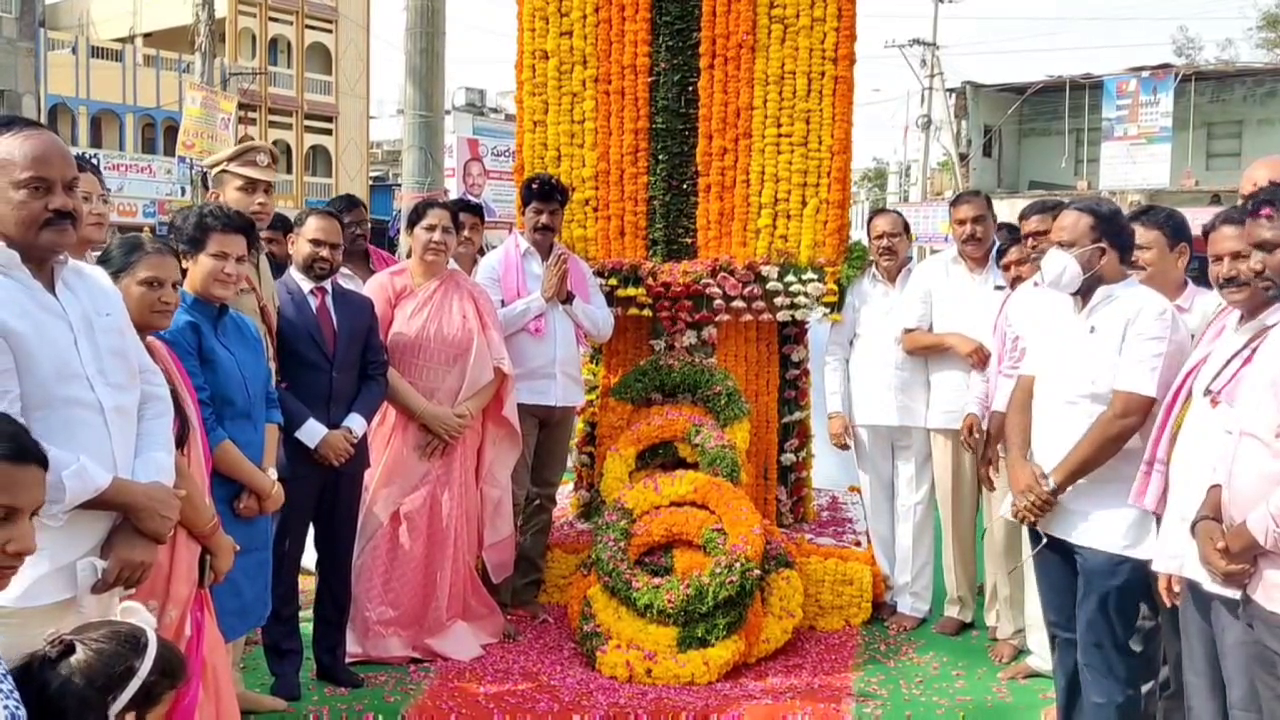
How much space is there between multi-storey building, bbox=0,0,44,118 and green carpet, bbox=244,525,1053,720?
1323cm

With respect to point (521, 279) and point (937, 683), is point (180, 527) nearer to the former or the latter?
point (521, 279)

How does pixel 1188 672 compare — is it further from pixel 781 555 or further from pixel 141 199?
pixel 141 199

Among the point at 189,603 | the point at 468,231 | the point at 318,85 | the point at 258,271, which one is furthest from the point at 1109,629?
the point at 318,85

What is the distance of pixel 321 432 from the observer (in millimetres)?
3861

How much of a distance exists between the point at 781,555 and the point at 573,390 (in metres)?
1.21

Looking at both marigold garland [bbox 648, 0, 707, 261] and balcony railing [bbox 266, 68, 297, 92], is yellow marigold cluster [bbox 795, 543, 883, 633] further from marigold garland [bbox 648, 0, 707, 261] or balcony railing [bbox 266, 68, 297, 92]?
balcony railing [bbox 266, 68, 297, 92]

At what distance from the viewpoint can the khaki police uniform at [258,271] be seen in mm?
3779

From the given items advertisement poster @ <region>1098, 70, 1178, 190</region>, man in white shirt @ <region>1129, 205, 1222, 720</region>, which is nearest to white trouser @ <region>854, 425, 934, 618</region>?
man in white shirt @ <region>1129, 205, 1222, 720</region>

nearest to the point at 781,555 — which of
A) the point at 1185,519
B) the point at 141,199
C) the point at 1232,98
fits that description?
the point at 1185,519

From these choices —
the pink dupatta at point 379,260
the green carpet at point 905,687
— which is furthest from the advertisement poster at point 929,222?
the green carpet at point 905,687

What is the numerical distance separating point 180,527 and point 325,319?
4.40 feet

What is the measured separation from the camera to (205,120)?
35.6 ft

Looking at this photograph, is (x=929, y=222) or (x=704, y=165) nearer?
(x=704, y=165)

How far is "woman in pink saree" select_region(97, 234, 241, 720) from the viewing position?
108 inches
